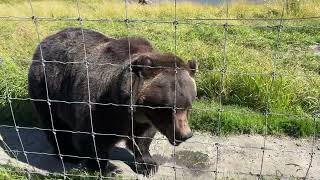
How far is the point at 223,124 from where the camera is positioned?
A: 16.5ft

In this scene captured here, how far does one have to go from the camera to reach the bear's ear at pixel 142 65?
358 cm

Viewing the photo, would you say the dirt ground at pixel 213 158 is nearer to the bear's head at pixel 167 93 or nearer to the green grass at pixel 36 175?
the green grass at pixel 36 175

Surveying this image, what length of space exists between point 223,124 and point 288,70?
156cm

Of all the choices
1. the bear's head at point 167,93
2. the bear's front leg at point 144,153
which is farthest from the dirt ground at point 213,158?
the bear's head at point 167,93

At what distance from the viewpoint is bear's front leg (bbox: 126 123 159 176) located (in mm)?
4156

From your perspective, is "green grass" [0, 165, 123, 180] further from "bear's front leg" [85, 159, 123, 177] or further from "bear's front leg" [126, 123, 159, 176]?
"bear's front leg" [126, 123, 159, 176]

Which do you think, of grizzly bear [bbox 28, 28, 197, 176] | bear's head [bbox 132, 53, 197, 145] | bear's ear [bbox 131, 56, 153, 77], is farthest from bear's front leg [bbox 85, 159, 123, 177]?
bear's ear [bbox 131, 56, 153, 77]

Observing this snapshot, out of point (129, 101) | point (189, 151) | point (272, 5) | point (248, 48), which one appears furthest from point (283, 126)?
point (272, 5)

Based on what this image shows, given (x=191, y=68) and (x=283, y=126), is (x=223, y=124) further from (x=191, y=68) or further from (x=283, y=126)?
(x=191, y=68)

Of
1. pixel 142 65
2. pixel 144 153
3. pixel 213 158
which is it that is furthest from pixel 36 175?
pixel 213 158

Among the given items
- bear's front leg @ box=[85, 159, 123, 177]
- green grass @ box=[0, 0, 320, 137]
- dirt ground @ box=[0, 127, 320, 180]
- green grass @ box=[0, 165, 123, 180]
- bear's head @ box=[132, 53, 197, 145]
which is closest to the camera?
bear's head @ box=[132, 53, 197, 145]

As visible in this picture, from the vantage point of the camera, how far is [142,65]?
3588mm

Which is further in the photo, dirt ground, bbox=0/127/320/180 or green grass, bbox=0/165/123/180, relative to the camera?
dirt ground, bbox=0/127/320/180

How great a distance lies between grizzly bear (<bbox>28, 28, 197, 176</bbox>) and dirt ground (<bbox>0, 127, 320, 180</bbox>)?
0.20 metres
